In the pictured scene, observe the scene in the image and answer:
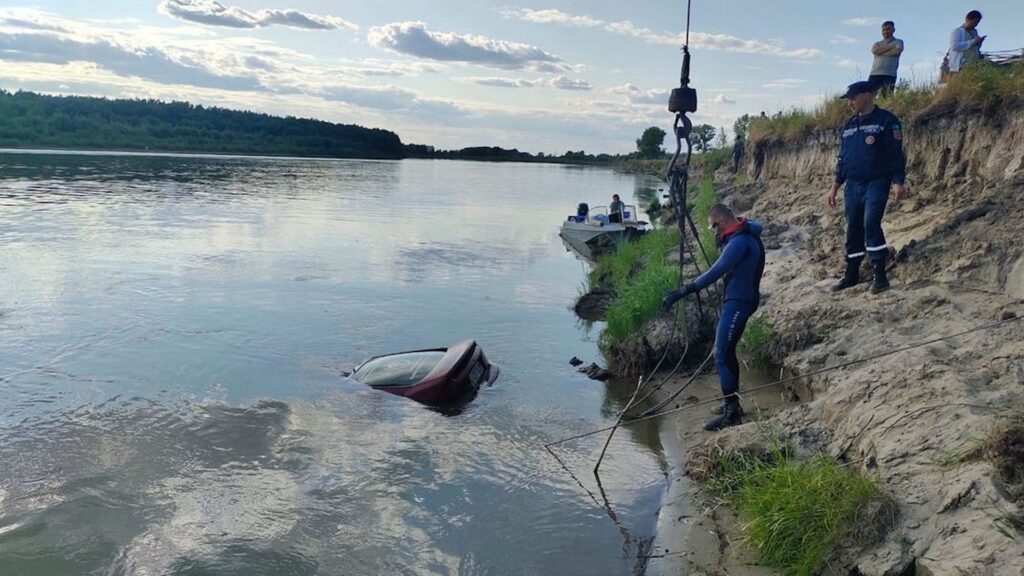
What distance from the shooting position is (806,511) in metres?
4.81

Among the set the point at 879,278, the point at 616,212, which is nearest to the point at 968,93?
the point at 879,278

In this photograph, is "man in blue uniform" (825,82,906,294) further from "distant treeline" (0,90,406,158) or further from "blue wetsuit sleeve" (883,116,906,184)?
"distant treeline" (0,90,406,158)

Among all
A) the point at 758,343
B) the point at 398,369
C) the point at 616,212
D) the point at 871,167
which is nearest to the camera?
the point at 871,167

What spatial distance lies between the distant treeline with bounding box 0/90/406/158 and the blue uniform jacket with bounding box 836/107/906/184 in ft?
345

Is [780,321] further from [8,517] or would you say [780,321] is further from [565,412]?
[8,517]

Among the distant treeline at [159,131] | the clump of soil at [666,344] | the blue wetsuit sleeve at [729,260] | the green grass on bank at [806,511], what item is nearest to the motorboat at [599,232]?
the clump of soil at [666,344]

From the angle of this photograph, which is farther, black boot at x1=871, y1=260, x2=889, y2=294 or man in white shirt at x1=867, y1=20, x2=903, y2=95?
man in white shirt at x1=867, y1=20, x2=903, y2=95

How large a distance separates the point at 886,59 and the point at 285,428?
1060 centimetres

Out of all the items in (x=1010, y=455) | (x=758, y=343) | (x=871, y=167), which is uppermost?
(x=871, y=167)

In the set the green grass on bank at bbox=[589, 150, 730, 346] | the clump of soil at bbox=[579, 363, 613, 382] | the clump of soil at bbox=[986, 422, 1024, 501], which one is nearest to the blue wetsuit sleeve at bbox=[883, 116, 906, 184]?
the green grass on bank at bbox=[589, 150, 730, 346]

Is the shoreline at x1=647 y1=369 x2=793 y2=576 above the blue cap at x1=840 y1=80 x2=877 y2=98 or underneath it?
underneath

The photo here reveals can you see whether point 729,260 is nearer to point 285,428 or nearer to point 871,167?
point 871,167

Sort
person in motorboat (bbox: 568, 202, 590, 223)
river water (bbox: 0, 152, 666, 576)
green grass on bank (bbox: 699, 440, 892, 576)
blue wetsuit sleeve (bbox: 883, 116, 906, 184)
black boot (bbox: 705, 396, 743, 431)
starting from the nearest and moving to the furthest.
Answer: green grass on bank (bbox: 699, 440, 892, 576) < river water (bbox: 0, 152, 666, 576) < black boot (bbox: 705, 396, 743, 431) < blue wetsuit sleeve (bbox: 883, 116, 906, 184) < person in motorboat (bbox: 568, 202, 590, 223)

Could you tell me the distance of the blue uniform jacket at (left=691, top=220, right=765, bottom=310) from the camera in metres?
6.90
